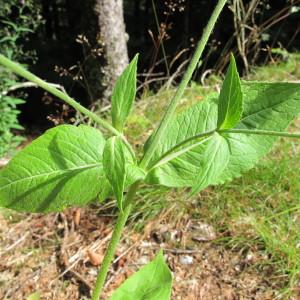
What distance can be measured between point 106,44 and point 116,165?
114 inches

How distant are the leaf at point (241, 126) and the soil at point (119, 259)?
2.48 feet

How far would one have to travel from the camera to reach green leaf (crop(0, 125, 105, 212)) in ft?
4.50

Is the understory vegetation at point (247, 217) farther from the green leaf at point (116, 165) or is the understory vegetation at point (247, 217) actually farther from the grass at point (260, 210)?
the green leaf at point (116, 165)

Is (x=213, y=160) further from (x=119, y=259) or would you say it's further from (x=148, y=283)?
(x=119, y=259)

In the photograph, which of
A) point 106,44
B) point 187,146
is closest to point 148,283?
point 187,146

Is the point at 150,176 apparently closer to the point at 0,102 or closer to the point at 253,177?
the point at 253,177

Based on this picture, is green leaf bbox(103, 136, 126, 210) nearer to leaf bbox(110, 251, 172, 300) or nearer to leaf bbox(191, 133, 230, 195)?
leaf bbox(191, 133, 230, 195)

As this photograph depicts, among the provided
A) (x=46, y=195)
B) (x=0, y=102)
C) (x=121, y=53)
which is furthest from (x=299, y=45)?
(x=46, y=195)

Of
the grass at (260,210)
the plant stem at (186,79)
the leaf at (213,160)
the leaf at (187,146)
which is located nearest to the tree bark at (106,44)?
the grass at (260,210)

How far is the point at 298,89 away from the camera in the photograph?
135 cm

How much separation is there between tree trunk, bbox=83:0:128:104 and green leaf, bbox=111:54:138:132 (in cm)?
261

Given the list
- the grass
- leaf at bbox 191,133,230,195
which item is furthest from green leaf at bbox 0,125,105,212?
the grass

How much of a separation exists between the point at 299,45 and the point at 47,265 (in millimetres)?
5892

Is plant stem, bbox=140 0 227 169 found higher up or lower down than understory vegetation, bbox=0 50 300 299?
higher up
